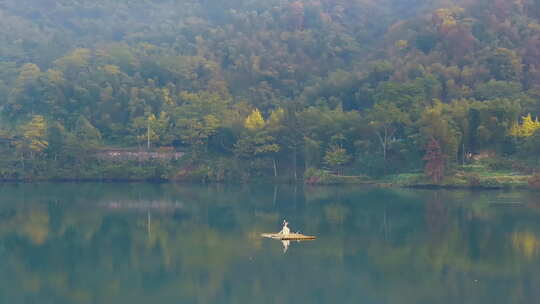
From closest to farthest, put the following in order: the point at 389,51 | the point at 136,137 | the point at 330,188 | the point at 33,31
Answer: the point at 330,188
the point at 136,137
the point at 389,51
the point at 33,31

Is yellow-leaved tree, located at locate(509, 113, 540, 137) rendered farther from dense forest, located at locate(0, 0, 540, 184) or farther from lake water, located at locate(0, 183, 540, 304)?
lake water, located at locate(0, 183, 540, 304)

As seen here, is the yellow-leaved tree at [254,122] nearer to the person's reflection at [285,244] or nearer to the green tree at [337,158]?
the green tree at [337,158]

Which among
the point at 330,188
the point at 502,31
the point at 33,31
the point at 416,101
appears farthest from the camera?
the point at 33,31

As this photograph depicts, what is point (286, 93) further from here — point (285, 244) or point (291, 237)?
point (285, 244)

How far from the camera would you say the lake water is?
68.9 ft

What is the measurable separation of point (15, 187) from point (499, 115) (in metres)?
31.4

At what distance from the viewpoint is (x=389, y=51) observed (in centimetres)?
7506

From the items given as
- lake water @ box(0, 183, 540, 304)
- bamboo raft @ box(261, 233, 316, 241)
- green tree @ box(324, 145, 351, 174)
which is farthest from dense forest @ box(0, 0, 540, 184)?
bamboo raft @ box(261, 233, 316, 241)

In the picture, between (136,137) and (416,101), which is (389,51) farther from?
(136,137)

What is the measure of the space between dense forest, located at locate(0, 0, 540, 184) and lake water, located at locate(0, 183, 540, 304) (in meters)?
11.9

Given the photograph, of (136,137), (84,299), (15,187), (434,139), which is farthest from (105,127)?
(84,299)

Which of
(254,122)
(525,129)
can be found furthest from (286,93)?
(525,129)

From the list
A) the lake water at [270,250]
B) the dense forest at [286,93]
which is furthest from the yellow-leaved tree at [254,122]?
the lake water at [270,250]

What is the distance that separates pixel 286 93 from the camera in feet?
244
